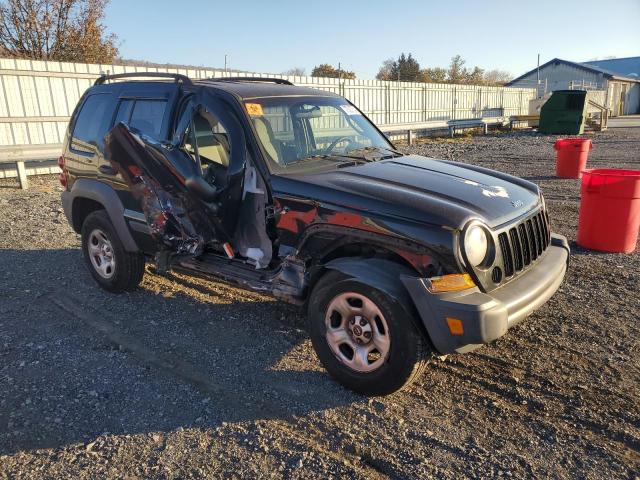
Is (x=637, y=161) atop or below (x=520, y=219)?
below

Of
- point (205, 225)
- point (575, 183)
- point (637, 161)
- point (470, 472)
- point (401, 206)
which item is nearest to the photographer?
point (470, 472)

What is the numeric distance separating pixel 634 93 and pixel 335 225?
59.7m

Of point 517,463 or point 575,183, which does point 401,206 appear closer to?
point 517,463

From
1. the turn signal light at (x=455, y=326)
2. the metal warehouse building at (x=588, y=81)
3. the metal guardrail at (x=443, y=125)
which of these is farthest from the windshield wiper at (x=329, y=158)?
the metal warehouse building at (x=588, y=81)

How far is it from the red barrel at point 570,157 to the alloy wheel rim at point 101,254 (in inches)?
403

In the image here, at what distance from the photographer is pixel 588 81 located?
4694 cm

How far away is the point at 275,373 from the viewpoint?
149 inches

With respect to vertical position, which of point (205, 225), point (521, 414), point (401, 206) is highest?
point (401, 206)

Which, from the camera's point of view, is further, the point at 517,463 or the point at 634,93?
the point at 634,93

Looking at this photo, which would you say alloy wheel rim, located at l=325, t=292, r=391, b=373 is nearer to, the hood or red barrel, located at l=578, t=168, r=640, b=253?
the hood

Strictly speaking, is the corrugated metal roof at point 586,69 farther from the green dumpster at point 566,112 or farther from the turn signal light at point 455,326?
the turn signal light at point 455,326

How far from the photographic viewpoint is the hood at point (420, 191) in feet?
10.8

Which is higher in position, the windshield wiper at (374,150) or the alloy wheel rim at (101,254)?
the windshield wiper at (374,150)

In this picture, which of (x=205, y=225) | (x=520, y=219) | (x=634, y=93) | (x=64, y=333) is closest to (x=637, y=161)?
(x=520, y=219)
